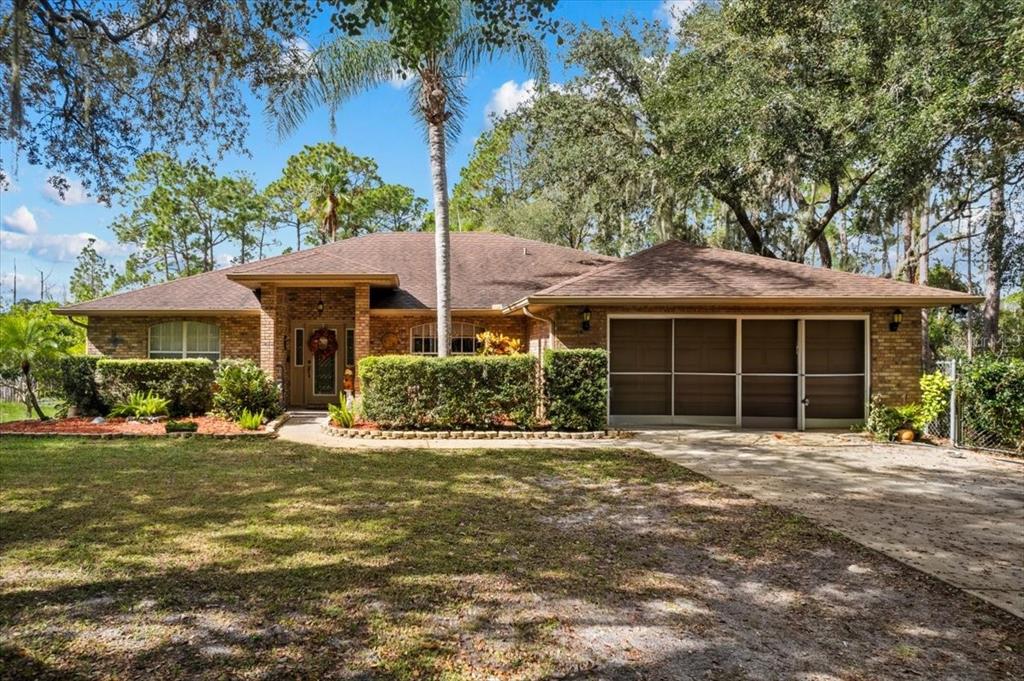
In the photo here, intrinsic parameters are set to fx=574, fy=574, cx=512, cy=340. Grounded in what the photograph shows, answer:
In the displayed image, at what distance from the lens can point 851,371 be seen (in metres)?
11.7

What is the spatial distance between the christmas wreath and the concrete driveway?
8.10 meters

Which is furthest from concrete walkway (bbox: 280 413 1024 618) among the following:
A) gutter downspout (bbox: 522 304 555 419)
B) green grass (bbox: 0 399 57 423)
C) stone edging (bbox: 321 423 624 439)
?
green grass (bbox: 0 399 57 423)

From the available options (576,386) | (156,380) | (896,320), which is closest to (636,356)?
(576,386)

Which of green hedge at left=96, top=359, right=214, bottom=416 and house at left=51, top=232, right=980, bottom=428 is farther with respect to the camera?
green hedge at left=96, top=359, right=214, bottom=416

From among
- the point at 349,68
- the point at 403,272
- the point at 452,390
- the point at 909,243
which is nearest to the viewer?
the point at 452,390

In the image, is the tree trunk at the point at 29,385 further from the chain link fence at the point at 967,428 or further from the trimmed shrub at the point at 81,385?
the chain link fence at the point at 967,428

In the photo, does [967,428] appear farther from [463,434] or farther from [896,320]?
[463,434]

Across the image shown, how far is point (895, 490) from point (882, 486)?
0.19m

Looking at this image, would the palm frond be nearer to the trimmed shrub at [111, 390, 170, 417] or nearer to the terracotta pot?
the trimmed shrub at [111, 390, 170, 417]

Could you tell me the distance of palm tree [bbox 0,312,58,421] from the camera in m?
11.8

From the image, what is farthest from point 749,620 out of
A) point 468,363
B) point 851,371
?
point 851,371

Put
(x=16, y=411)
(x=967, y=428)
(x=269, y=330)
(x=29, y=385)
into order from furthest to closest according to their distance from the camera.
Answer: (x=16, y=411)
(x=269, y=330)
(x=29, y=385)
(x=967, y=428)

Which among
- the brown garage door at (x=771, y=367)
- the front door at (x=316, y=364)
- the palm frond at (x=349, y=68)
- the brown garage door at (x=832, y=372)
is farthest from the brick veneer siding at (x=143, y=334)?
the brown garage door at (x=832, y=372)

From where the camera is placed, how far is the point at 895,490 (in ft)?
22.8
